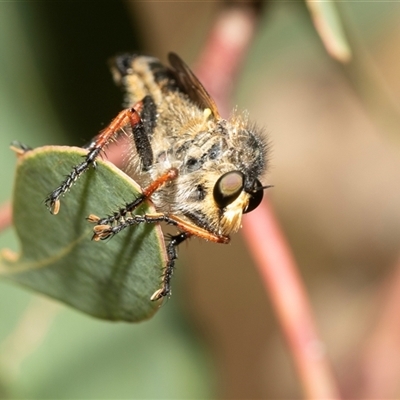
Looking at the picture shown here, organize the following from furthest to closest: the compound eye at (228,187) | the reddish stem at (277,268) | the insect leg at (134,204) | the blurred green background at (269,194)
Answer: the blurred green background at (269,194) → the reddish stem at (277,268) → the compound eye at (228,187) → the insect leg at (134,204)

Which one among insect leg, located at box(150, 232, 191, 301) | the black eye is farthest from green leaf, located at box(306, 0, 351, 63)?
insect leg, located at box(150, 232, 191, 301)

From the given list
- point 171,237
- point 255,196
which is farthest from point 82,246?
point 255,196

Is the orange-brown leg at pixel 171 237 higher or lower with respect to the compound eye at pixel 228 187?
lower

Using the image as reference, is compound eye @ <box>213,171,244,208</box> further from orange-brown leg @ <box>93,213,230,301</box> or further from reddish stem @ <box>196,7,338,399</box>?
reddish stem @ <box>196,7,338,399</box>

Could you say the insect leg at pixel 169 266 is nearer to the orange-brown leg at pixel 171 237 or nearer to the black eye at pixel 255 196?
the orange-brown leg at pixel 171 237

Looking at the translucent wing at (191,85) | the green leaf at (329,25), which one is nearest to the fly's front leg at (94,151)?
the translucent wing at (191,85)
